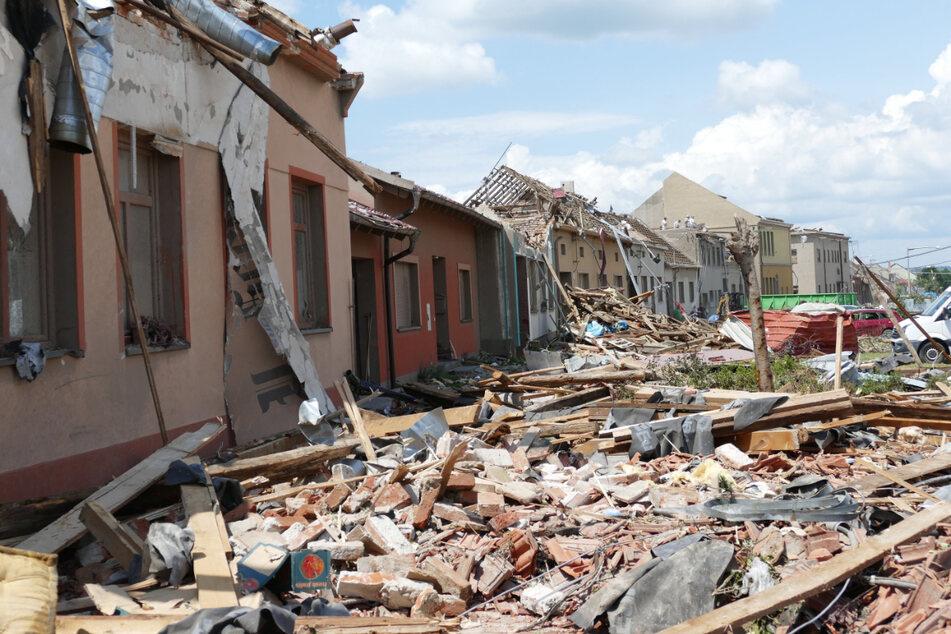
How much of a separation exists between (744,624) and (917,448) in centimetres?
550

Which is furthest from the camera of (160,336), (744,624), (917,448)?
(917,448)

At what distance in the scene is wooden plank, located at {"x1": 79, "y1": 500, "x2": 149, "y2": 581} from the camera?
492 cm

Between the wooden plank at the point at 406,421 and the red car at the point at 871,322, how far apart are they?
26.8 metres

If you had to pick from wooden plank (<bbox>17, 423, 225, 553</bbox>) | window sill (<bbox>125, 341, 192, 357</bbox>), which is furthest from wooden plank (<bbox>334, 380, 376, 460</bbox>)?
window sill (<bbox>125, 341, 192, 357</bbox>)

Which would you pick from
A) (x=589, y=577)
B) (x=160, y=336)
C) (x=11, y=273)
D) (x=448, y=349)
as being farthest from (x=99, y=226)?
(x=448, y=349)

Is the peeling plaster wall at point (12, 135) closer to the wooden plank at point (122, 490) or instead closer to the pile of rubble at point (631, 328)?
the wooden plank at point (122, 490)

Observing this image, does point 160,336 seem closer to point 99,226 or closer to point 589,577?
point 99,226

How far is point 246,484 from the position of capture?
7.02 metres

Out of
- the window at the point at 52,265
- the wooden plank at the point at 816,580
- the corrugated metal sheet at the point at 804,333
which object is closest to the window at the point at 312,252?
the window at the point at 52,265

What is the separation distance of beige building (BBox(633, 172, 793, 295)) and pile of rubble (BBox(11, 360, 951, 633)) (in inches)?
2204

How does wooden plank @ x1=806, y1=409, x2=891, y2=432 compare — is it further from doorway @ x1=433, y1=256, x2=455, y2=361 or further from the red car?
the red car

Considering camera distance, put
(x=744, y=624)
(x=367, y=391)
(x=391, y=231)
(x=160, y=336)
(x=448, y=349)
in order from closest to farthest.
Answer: (x=744, y=624), (x=160, y=336), (x=367, y=391), (x=391, y=231), (x=448, y=349)

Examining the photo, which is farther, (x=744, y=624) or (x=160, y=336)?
(x=160, y=336)

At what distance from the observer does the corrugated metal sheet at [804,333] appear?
20719mm
